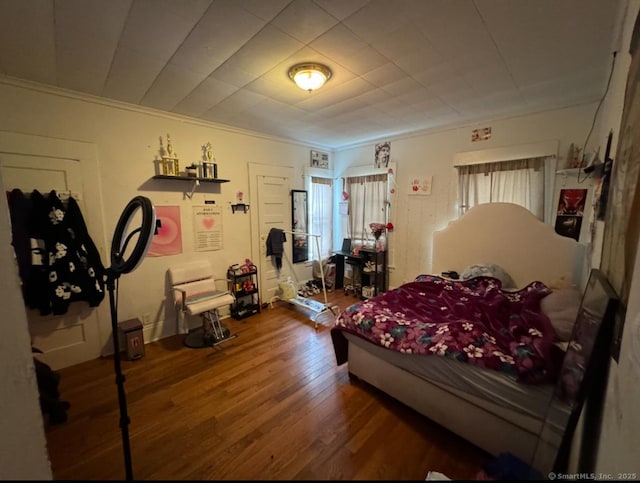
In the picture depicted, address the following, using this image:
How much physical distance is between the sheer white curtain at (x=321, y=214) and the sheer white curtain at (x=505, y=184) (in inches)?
81.6

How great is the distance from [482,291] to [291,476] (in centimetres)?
264

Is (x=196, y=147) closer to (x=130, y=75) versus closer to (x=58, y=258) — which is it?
(x=130, y=75)

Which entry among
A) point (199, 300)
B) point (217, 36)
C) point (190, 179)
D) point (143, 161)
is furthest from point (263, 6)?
point (199, 300)

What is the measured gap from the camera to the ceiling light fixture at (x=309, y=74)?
185 cm

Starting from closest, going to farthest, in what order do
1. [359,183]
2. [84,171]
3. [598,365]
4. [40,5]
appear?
[598,365], [40,5], [84,171], [359,183]

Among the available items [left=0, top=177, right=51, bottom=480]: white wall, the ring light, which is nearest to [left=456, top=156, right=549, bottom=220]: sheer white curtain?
the ring light

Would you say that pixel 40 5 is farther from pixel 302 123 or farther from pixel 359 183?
pixel 359 183

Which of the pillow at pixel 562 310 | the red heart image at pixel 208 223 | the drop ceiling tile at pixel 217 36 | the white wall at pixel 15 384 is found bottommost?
the pillow at pixel 562 310

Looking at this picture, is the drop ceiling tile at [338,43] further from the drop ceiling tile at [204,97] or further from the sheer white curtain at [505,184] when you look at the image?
the sheer white curtain at [505,184]

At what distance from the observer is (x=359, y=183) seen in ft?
14.0

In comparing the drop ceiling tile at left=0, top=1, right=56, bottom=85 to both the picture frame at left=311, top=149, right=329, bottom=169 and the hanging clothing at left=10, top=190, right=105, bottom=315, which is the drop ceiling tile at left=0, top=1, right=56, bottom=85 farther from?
the picture frame at left=311, top=149, right=329, bottom=169

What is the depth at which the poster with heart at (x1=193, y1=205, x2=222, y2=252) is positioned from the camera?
299 cm

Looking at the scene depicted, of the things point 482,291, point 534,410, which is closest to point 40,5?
point 534,410

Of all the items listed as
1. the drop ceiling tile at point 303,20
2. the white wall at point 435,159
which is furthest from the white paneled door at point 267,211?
the drop ceiling tile at point 303,20
